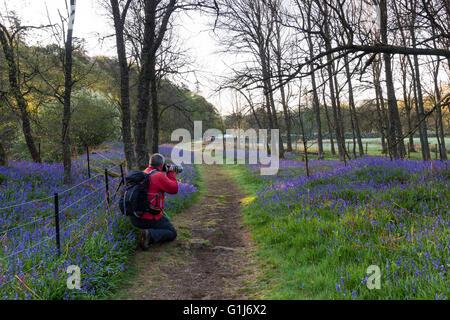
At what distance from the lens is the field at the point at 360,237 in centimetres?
324

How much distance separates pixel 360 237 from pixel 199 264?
2.96m

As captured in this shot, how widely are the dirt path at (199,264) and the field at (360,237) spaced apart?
0.42 meters

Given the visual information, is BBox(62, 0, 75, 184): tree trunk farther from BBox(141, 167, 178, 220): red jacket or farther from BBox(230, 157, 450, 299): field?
BBox(230, 157, 450, 299): field

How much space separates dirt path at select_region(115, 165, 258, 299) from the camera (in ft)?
13.7

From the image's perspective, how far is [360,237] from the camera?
14.6 feet

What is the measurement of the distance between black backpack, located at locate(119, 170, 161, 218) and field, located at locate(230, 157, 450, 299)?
263cm

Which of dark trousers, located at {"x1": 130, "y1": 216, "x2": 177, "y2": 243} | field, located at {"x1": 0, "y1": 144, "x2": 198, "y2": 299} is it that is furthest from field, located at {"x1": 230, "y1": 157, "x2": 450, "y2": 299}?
field, located at {"x1": 0, "y1": 144, "x2": 198, "y2": 299}

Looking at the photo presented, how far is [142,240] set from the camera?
225 inches

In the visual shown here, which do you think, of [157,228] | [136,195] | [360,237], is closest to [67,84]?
[136,195]

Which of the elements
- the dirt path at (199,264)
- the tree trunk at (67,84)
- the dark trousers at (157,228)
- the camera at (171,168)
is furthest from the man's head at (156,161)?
the tree trunk at (67,84)

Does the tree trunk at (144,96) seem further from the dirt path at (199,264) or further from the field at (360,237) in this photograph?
the field at (360,237)

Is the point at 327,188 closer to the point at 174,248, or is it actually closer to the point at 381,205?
the point at 381,205
